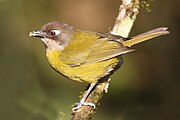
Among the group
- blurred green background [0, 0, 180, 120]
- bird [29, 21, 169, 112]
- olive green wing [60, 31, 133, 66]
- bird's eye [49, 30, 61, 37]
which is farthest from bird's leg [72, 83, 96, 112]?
blurred green background [0, 0, 180, 120]

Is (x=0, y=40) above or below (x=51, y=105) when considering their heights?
above

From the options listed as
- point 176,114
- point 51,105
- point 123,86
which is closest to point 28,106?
point 51,105

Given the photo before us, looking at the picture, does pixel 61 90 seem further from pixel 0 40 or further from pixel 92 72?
pixel 92 72

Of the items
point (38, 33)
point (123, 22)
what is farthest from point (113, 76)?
point (38, 33)

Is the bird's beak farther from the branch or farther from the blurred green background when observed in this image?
the blurred green background

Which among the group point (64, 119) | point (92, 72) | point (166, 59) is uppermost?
point (166, 59)

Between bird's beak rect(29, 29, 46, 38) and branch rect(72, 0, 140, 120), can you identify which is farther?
branch rect(72, 0, 140, 120)
